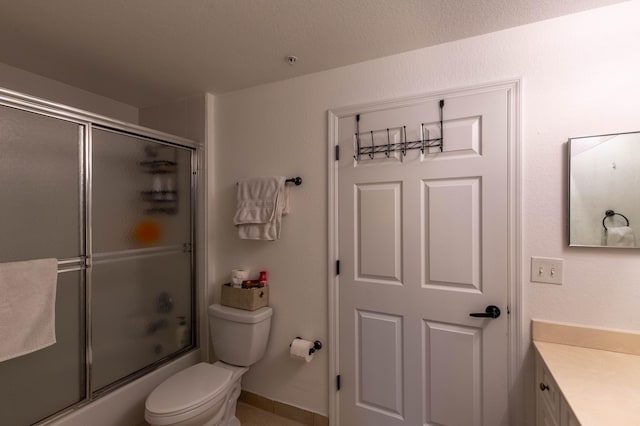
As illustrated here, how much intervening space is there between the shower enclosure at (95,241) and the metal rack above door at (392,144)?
1319 millimetres

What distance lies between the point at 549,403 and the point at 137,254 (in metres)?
2.32

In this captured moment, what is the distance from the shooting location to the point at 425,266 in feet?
5.24

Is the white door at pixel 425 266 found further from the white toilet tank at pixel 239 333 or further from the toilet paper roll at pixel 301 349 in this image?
the white toilet tank at pixel 239 333

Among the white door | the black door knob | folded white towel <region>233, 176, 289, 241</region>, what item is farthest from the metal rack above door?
the black door knob

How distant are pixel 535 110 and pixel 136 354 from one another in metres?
2.71

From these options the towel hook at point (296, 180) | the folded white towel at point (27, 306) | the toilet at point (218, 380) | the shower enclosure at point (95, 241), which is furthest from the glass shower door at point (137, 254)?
the towel hook at point (296, 180)

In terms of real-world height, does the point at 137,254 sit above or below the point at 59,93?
below

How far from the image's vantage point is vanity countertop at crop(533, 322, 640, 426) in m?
0.90

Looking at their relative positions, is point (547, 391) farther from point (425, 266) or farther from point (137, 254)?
point (137, 254)

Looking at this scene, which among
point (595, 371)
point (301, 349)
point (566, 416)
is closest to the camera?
point (566, 416)

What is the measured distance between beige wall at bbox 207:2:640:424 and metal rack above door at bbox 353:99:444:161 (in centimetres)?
21

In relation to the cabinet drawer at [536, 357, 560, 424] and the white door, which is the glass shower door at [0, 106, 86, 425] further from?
the cabinet drawer at [536, 357, 560, 424]

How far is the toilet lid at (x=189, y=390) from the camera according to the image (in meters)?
1.45

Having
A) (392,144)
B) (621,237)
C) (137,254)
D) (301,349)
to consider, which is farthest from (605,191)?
(137,254)
